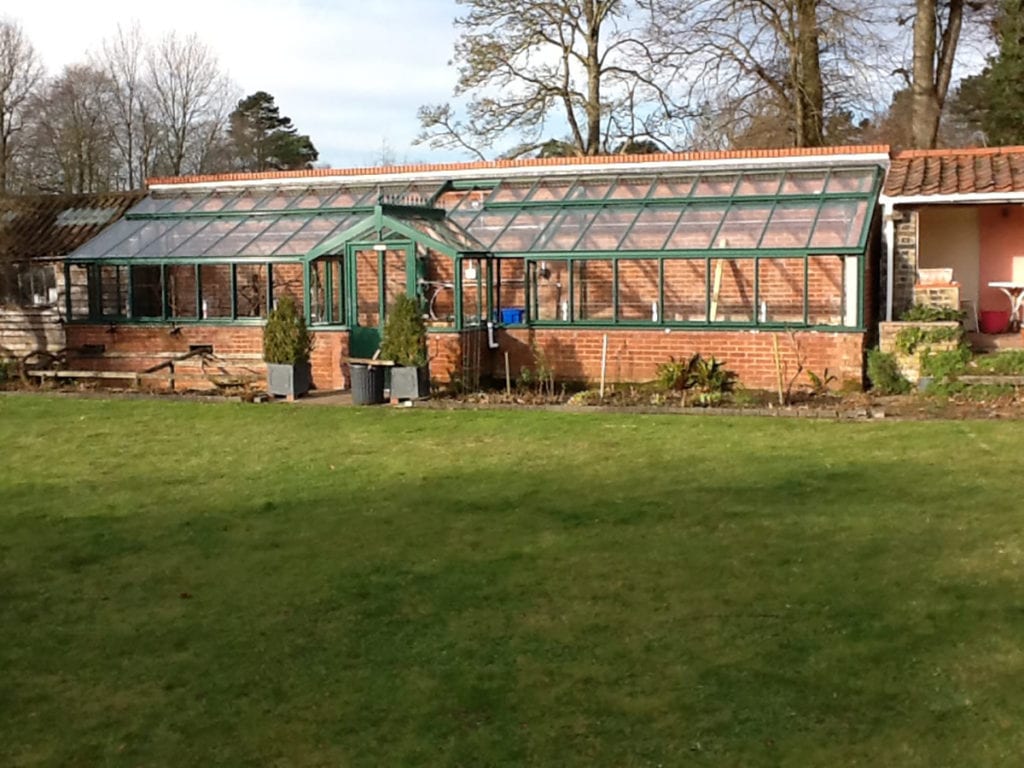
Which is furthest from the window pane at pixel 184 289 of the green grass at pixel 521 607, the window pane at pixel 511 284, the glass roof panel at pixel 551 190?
the green grass at pixel 521 607

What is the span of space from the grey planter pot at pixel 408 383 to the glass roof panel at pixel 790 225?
5.00 m

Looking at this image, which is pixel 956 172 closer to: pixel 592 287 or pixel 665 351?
pixel 665 351

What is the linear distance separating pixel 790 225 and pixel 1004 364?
3619 mm

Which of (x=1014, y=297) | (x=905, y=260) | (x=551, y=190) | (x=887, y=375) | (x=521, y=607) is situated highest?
(x=551, y=190)

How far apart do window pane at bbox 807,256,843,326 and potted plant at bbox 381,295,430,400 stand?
19.3 ft

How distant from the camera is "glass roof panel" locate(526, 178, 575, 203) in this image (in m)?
17.5

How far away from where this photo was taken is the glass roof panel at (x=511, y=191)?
17781mm

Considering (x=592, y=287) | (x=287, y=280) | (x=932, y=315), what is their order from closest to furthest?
(x=932, y=315) < (x=592, y=287) < (x=287, y=280)

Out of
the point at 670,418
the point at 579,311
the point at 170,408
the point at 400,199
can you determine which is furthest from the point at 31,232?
the point at 670,418

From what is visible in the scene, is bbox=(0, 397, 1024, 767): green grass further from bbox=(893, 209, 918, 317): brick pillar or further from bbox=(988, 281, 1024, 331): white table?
bbox=(988, 281, 1024, 331): white table

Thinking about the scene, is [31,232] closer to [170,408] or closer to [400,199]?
[400,199]

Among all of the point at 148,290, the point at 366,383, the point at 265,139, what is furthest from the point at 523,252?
the point at 265,139

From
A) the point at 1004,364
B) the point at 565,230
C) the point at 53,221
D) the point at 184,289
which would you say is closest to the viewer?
the point at 1004,364

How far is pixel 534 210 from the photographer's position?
17.2 meters
